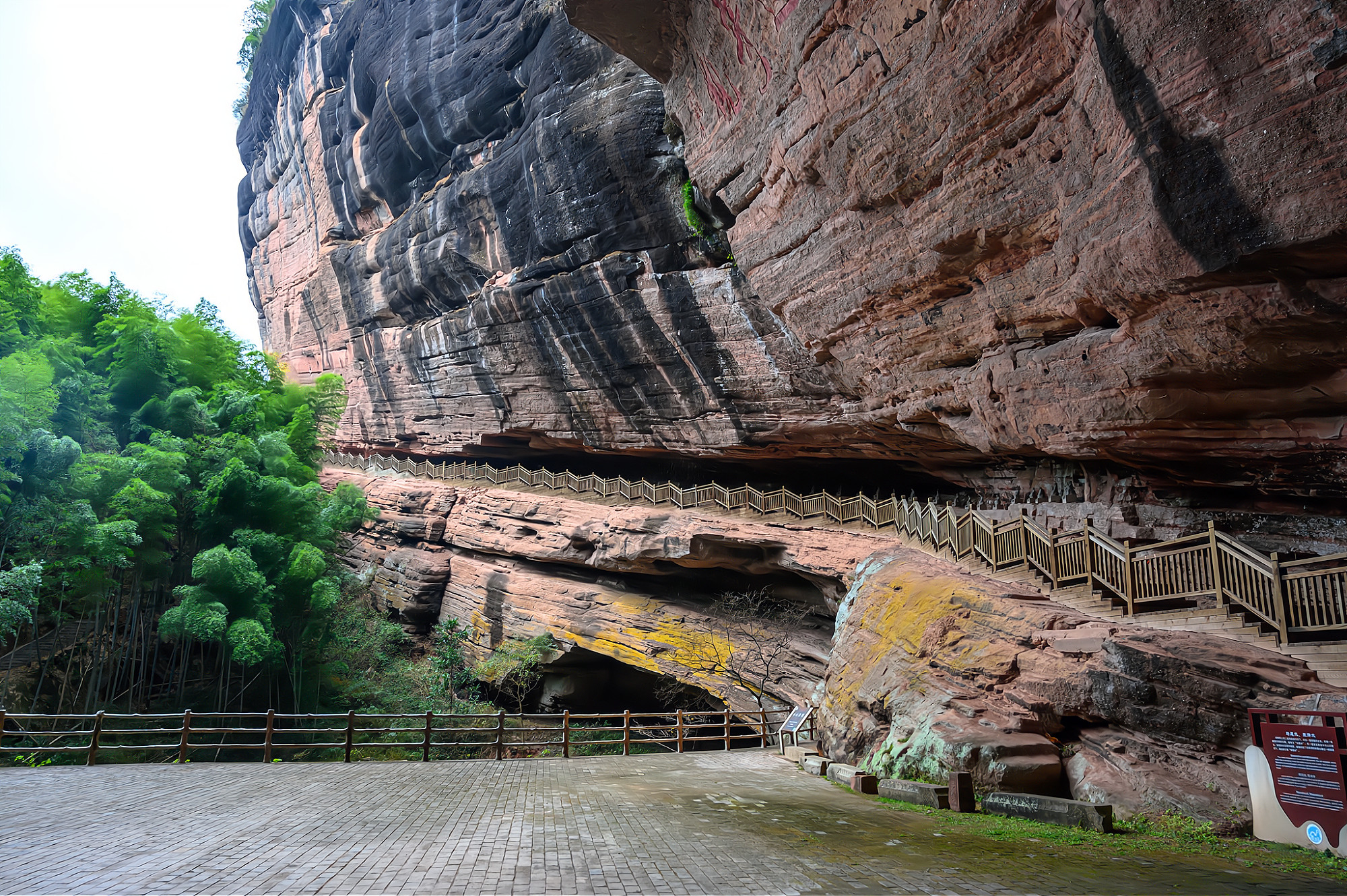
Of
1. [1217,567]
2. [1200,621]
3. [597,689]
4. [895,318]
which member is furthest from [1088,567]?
[597,689]

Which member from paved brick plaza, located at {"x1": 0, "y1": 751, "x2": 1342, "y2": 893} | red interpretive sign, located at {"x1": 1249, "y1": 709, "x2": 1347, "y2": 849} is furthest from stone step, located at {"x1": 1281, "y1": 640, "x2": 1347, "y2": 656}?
paved brick plaza, located at {"x1": 0, "y1": 751, "x2": 1342, "y2": 893}

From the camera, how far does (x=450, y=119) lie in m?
21.5

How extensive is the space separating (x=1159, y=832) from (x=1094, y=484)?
6584 millimetres

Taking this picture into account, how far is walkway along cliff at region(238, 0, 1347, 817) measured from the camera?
612cm

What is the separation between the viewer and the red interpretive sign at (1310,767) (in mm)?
5012

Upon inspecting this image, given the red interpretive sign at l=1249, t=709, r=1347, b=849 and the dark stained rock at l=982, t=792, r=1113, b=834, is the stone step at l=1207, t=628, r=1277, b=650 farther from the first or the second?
the dark stained rock at l=982, t=792, r=1113, b=834

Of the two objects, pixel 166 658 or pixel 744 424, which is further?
pixel 744 424

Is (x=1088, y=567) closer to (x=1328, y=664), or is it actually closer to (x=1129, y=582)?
(x=1129, y=582)

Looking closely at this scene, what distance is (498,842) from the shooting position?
6.12 m

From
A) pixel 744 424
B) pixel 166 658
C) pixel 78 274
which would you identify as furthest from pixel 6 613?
pixel 744 424

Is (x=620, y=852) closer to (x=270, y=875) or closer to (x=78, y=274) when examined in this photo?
(x=270, y=875)

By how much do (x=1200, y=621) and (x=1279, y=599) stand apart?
3.17ft

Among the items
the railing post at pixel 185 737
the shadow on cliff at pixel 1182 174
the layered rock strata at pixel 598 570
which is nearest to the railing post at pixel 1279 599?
the shadow on cliff at pixel 1182 174

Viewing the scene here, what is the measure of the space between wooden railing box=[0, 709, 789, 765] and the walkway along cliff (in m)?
2.09
